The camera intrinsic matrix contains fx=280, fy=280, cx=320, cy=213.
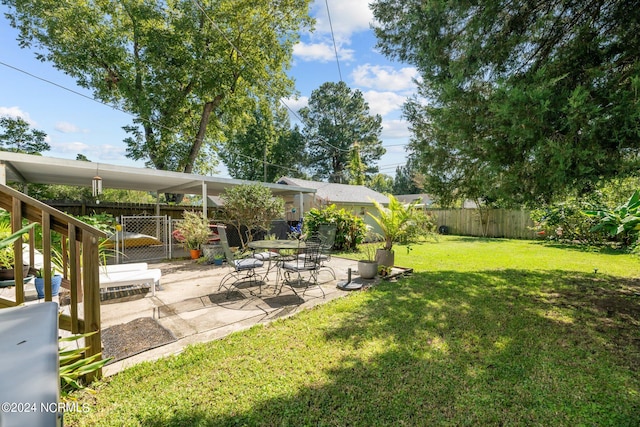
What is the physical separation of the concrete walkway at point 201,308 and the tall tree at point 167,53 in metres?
12.3

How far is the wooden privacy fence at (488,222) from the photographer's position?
15.5m

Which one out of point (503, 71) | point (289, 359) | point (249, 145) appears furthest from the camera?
point (249, 145)

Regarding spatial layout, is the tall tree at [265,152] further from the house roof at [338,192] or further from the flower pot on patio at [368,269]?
the flower pot on patio at [368,269]

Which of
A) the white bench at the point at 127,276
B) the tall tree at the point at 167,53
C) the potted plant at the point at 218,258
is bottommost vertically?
the potted plant at the point at 218,258

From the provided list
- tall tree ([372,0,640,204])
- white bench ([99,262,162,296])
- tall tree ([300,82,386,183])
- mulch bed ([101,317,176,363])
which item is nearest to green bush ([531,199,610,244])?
tall tree ([372,0,640,204])

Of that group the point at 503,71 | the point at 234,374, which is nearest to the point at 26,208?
the point at 234,374

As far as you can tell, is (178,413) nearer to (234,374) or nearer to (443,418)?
(234,374)

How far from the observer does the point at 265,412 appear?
2164mm

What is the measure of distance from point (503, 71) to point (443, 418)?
5.45 metres

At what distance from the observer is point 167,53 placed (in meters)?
14.2

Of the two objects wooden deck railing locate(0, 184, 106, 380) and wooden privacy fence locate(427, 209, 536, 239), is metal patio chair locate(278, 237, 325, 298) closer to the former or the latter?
wooden deck railing locate(0, 184, 106, 380)

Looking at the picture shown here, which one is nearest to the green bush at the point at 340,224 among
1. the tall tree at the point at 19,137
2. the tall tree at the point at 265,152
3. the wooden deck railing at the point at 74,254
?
the wooden deck railing at the point at 74,254

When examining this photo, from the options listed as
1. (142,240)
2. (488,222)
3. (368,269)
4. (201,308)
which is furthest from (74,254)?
(488,222)

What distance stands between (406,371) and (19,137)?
29.1 m
